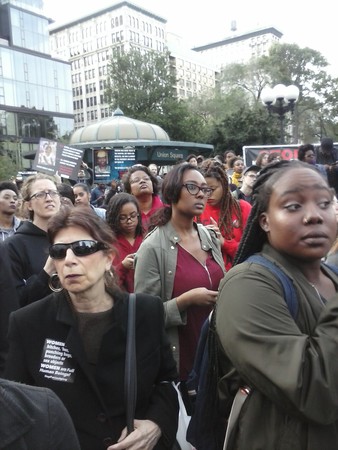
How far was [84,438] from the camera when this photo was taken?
1.87 m

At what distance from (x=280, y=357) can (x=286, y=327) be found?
9cm

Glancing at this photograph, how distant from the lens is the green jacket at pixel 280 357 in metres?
1.23

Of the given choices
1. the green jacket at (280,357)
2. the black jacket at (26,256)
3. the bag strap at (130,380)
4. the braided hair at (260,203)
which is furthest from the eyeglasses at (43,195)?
the green jacket at (280,357)

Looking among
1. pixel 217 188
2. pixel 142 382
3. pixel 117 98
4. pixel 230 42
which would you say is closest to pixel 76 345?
pixel 142 382

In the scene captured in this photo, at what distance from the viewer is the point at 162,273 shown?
8.92 ft

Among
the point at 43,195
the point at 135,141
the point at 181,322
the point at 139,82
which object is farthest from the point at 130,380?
the point at 139,82

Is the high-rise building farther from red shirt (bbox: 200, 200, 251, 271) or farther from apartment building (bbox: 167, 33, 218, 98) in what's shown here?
apartment building (bbox: 167, 33, 218, 98)

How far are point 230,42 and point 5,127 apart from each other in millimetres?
97338

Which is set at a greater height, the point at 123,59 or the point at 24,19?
the point at 24,19

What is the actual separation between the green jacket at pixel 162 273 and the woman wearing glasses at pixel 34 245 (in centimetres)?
64

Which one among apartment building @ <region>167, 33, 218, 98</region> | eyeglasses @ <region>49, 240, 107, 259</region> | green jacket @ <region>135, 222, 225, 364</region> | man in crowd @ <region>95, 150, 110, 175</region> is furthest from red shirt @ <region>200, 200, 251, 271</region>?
apartment building @ <region>167, 33, 218, 98</region>

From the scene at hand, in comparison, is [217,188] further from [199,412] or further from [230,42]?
[230,42]

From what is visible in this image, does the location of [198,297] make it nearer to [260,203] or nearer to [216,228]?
[216,228]

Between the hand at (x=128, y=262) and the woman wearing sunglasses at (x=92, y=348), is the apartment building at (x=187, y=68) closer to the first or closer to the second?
the hand at (x=128, y=262)
